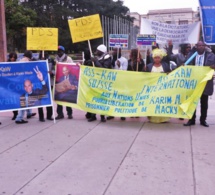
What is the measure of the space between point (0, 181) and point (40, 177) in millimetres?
491

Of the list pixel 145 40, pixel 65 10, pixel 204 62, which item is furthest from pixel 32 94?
pixel 65 10

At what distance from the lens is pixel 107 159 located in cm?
490

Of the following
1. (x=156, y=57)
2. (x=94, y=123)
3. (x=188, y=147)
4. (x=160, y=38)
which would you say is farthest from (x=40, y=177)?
(x=160, y=38)

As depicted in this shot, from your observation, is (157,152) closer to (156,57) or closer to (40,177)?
(40,177)

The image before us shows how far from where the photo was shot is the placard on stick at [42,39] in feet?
25.1

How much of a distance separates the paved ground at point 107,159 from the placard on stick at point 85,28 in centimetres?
206

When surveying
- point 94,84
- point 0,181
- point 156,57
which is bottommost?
point 0,181

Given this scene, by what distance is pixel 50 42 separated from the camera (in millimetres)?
7770

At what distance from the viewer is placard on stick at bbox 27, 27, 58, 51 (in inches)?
302

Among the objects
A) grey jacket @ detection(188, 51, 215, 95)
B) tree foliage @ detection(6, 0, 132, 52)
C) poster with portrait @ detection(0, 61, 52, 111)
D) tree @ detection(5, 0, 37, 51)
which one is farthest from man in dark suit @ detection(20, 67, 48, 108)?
tree foliage @ detection(6, 0, 132, 52)

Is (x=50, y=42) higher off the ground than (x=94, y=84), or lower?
higher

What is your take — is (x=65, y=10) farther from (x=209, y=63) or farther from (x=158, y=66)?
(x=209, y=63)

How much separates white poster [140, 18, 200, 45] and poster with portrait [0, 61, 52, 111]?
357cm

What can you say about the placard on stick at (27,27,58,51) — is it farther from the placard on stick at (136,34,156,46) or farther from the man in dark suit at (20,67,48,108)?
the placard on stick at (136,34,156,46)
